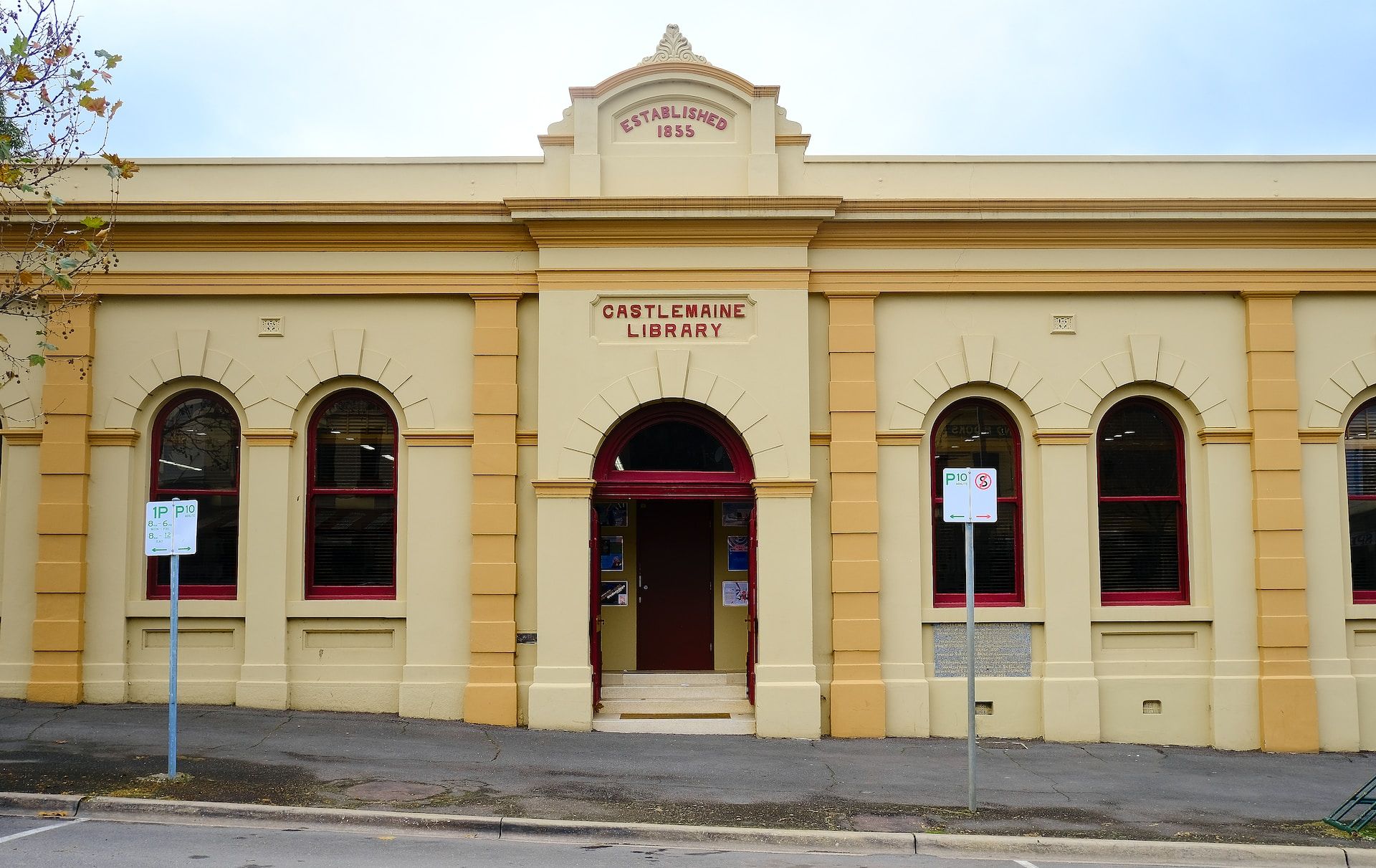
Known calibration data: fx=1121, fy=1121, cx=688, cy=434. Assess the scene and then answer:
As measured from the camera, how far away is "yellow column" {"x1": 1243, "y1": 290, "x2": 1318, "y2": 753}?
1265 centimetres

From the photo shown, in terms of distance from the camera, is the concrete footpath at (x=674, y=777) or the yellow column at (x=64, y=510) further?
the yellow column at (x=64, y=510)

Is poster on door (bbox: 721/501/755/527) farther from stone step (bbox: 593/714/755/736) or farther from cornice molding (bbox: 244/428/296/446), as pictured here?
cornice molding (bbox: 244/428/296/446)

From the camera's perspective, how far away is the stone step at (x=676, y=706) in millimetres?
13219

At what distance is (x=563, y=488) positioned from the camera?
12734 mm

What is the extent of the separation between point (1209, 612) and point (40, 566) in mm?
13385

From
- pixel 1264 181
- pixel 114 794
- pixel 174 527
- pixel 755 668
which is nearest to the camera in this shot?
pixel 114 794

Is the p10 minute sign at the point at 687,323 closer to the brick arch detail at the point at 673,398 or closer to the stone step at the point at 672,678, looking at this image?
the brick arch detail at the point at 673,398

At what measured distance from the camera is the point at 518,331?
1318cm

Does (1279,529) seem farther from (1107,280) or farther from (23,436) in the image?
(23,436)

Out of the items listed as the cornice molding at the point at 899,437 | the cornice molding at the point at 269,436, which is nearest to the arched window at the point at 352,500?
the cornice molding at the point at 269,436

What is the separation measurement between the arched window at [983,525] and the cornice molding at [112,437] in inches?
369

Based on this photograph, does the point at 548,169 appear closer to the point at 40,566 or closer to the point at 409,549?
the point at 409,549

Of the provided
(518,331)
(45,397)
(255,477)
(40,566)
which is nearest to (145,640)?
(40,566)

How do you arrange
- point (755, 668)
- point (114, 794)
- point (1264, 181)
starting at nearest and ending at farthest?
point (114, 794) → point (755, 668) → point (1264, 181)
